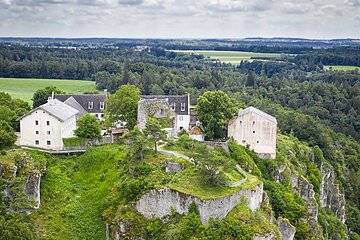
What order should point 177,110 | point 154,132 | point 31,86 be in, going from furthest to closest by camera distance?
1. point 31,86
2. point 177,110
3. point 154,132

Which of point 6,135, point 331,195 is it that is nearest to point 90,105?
point 6,135

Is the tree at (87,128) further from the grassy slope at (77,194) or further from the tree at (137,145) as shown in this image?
the tree at (137,145)

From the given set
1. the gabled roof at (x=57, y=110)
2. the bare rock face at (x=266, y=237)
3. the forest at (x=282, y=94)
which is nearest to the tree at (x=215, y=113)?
the gabled roof at (x=57, y=110)

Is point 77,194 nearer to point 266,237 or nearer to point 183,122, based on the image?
point 266,237

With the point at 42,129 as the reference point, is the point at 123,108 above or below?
above

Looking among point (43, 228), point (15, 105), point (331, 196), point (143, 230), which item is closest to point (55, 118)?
point (15, 105)
